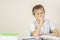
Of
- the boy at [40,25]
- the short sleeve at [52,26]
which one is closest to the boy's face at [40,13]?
the boy at [40,25]

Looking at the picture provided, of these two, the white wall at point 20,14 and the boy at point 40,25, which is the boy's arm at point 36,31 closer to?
the boy at point 40,25

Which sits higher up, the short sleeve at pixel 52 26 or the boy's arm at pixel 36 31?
the short sleeve at pixel 52 26

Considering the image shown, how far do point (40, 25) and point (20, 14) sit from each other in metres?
0.27

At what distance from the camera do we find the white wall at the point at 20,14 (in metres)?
1.46

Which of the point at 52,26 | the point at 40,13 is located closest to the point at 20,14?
the point at 40,13

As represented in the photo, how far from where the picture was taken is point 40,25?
1.44 metres

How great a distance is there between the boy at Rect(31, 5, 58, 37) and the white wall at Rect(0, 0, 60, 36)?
5cm

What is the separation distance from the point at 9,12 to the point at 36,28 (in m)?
0.37

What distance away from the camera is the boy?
1.40 metres

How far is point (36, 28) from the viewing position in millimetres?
1433

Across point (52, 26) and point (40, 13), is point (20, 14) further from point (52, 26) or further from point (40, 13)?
point (52, 26)

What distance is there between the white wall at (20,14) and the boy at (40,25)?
52 mm

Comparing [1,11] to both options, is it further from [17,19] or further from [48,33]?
[48,33]

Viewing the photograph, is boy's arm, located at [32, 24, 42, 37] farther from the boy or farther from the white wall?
the white wall
